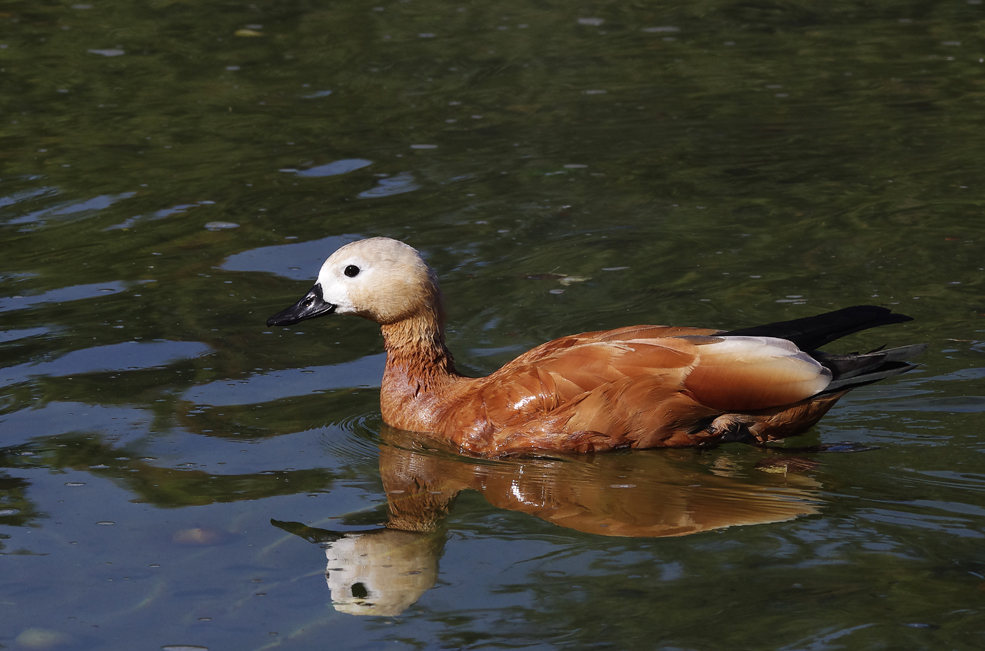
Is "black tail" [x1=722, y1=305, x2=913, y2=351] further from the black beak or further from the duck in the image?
the black beak

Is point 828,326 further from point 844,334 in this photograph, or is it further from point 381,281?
point 381,281

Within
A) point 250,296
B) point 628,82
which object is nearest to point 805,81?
point 628,82

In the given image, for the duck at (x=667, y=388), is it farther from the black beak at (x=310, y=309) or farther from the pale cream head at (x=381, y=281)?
the black beak at (x=310, y=309)

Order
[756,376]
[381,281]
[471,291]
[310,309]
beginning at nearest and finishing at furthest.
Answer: [756,376], [381,281], [310,309], [471,291]

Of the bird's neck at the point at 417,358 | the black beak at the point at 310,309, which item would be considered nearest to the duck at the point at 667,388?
the bird's neck at the point at 417,358

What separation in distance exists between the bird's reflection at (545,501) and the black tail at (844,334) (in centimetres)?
53

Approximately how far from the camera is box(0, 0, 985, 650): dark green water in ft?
15.4

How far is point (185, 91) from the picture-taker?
12.9 meters

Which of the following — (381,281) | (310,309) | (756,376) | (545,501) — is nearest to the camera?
(545,501)

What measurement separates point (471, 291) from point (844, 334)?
2987mm

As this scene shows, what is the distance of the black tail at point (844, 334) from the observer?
5789mm

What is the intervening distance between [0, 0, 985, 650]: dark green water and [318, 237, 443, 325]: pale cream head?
25.3 inches

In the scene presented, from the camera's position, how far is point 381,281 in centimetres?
658

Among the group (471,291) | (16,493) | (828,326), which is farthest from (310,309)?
(828,326)
